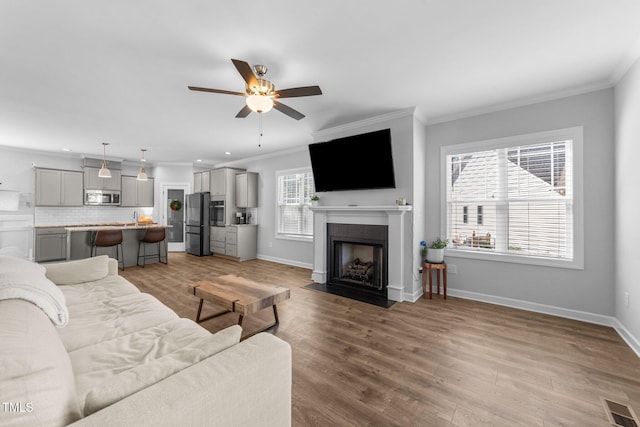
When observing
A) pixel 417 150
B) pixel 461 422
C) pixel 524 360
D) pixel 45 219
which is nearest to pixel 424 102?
pixel 417 150

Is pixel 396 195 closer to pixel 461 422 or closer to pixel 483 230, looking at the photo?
pixel 483 230

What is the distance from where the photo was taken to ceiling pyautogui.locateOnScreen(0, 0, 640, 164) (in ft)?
6.01

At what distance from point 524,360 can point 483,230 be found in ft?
5.75

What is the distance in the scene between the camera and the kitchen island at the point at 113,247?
488 cm

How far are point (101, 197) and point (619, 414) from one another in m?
9.01

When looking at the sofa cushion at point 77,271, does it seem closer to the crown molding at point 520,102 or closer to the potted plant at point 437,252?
the potted plant at point 437,252

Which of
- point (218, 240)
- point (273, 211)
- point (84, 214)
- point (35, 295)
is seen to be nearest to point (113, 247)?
point (218, 240)

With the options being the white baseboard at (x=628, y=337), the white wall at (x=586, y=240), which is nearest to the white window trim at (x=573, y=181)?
the white wall at (x=586, y=240)

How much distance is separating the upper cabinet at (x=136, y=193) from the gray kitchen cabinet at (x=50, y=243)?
1.45 m

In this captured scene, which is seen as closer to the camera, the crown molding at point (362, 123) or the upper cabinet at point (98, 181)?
the crown molding at point (362, 123)

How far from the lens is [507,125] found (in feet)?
10.9

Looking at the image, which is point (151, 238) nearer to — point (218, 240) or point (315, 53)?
point (218, 240)

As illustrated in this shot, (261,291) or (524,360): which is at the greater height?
(261,291)

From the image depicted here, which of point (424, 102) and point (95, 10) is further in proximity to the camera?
point (424, 102)
